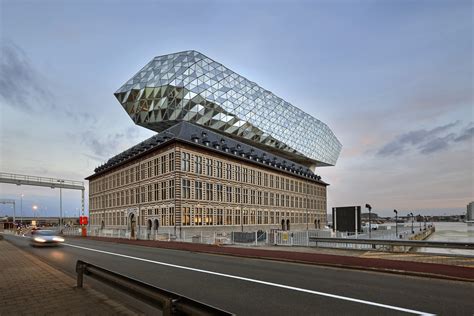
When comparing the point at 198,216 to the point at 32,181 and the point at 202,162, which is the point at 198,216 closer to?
the point at 202,162

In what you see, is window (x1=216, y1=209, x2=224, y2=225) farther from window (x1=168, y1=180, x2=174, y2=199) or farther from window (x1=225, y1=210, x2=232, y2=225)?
window (x1=168, y1=180, x2=174, y2=199)

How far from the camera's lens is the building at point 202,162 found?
48750 millimetres

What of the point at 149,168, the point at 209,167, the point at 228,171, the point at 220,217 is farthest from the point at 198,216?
the point at 149,168

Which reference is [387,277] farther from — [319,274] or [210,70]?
[210,70]

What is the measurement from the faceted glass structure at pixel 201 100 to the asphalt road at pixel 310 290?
51049 millimetres

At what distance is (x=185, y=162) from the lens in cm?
4772

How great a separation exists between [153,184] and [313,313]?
152ft

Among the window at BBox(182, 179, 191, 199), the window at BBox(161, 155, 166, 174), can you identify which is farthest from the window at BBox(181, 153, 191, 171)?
the window at BBox(161, 155, 166, 174)

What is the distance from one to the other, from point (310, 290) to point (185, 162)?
39371mm

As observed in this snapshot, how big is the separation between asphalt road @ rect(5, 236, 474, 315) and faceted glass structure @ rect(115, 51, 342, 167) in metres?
51.0

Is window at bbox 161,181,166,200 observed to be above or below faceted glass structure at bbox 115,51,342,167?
below

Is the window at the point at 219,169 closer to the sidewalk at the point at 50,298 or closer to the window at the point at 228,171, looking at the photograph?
the window at the point at 228,171

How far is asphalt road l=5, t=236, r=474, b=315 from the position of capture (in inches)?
303

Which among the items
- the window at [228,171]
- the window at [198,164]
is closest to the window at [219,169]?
the window at [228,171]
